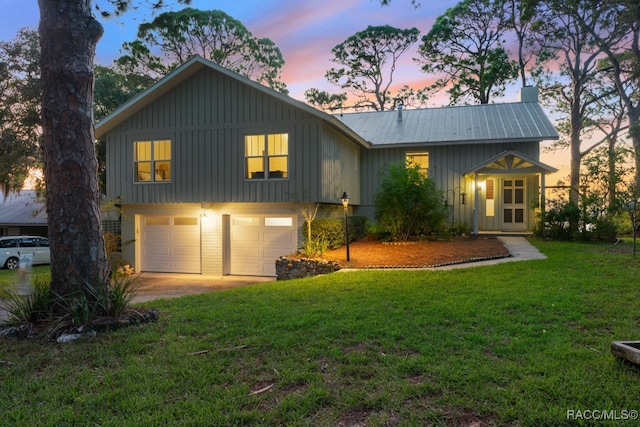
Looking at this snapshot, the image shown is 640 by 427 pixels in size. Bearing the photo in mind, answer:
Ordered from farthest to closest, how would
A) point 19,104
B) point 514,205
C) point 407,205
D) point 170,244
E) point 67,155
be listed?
point 19,104 → point 514,205 → point 170,244 → point 407,205 → point 67,155

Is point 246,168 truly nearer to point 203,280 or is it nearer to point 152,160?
point 152,160

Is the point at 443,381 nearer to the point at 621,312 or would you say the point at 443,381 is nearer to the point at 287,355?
the point at 287,355

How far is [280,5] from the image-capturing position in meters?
A: 12.6

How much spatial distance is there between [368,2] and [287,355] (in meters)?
5.99

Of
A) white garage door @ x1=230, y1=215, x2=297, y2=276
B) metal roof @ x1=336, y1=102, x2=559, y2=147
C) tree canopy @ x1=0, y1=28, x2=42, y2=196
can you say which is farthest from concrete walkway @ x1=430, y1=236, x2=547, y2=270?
tree canopy @ x1=0, y1=28, x2=42, y2=196

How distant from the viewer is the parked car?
1766 centimetres

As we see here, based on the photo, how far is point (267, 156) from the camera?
40.8 feet

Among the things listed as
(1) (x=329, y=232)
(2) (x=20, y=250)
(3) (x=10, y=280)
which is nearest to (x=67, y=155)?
(3) (x=10, y=280)

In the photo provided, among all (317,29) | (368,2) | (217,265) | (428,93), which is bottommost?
(217,265)

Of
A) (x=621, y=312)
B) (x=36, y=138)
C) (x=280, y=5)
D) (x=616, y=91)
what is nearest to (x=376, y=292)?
(x=621, y=312)

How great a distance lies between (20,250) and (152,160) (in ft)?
32.7

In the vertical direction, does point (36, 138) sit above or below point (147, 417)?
above

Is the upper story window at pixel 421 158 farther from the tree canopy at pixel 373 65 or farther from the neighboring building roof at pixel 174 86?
the tree canopy at pixel 373 65

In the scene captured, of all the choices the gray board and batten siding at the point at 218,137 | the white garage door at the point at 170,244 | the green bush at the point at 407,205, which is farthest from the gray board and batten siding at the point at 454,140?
the white garage door at the point at 170,244
